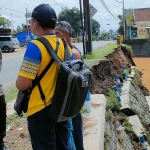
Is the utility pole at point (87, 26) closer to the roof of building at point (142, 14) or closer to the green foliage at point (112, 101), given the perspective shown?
the green foliage at point (112, 101)

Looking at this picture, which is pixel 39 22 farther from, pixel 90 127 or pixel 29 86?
pixel 90 127

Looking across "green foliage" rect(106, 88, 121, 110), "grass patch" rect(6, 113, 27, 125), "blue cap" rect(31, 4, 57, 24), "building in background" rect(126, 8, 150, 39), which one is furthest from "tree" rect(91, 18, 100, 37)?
"blue cap" rect(31, 4, 57, 24)

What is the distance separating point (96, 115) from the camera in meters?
4.97

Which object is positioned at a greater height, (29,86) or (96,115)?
(29,86)

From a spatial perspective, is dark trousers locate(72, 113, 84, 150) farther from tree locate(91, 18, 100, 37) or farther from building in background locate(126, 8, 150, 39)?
tree locate(91, 18, 100, 37)

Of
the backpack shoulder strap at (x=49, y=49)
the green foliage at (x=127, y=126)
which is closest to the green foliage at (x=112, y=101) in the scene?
the green foliage at (x=127, y=126)

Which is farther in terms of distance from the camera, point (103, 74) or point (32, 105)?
point (103, 74)

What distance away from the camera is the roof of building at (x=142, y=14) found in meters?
52.1

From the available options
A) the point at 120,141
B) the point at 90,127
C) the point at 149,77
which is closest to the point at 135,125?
the point at 120,141

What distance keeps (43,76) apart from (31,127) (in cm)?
47

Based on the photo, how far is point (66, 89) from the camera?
2.36m

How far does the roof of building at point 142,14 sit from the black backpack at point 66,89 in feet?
169

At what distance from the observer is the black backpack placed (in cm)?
234

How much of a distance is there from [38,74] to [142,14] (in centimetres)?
5434
